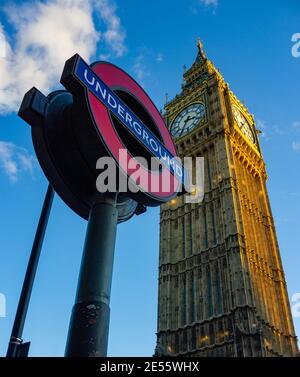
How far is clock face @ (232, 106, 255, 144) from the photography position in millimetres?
58719

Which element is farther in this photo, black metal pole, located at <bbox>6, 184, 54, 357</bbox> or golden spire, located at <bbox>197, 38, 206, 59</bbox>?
golden spire, located at <bbox>197, 38, 206, 59</bbox>

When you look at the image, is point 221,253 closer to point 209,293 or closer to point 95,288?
point 209,293

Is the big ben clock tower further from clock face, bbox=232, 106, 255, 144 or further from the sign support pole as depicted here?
the sign support pole

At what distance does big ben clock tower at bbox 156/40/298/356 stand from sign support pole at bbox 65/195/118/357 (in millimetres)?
29636

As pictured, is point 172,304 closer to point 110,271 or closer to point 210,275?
point 210,275

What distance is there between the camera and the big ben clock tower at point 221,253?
1463 inches

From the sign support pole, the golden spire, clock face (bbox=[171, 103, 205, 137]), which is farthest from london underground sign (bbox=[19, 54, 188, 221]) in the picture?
the golden spire

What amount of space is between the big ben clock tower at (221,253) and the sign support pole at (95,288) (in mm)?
29636

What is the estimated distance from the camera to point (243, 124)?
60281 mm

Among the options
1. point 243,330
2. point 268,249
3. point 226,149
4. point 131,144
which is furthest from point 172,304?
point 131,144

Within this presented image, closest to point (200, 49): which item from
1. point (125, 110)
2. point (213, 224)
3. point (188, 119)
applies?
point (188, 119)

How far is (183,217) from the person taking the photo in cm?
5056

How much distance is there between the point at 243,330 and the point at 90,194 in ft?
99.4

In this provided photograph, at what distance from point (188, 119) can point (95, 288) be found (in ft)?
180
